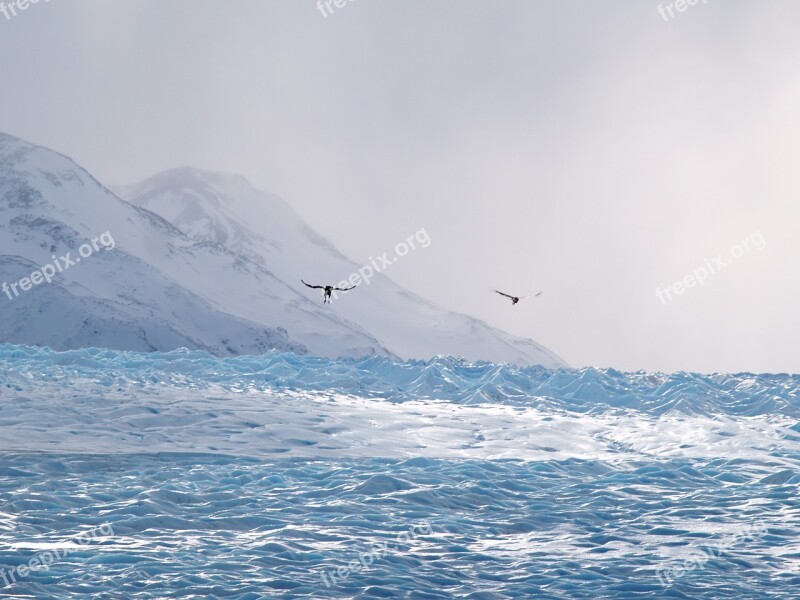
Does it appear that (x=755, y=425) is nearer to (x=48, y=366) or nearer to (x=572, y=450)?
(x=572, y=450)

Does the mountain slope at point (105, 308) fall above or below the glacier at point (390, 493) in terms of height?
above

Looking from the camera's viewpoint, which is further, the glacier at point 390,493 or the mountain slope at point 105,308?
the mountain slope at point 105,308

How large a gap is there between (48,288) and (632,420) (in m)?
130

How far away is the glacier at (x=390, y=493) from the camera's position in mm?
9859

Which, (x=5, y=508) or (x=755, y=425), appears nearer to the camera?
(x=5, y=508)

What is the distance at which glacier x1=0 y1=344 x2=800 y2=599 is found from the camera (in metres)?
9.86

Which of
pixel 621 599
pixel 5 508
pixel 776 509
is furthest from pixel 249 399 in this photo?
pixel 621 599

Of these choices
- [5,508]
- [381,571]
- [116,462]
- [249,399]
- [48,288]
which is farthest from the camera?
[48,288]

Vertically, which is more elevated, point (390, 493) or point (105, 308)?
point (105, 308)

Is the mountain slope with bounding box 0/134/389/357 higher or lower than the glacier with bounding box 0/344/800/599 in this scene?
higher

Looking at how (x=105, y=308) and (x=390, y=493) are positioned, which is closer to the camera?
(x=390, y=493)

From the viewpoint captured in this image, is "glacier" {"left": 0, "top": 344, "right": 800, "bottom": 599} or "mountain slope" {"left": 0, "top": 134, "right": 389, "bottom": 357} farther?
"mountain slope" {"left": 0, "top": 134, "right": 389, "bottom": 357}

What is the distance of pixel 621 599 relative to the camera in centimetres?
933

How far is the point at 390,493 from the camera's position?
14.1 meters
